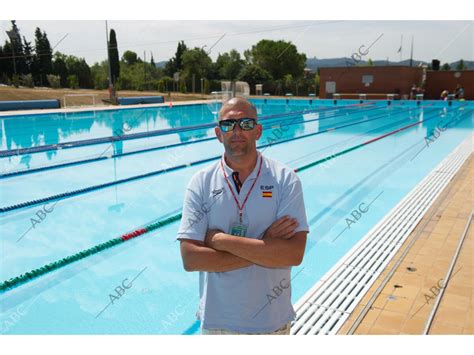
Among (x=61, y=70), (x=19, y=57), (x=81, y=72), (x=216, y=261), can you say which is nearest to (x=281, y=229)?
(x=216, y=261)

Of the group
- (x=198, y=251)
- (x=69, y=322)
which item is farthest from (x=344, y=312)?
(x=69, y=322)

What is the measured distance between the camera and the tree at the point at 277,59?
125ft

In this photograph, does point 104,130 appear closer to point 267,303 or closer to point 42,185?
point 42,185

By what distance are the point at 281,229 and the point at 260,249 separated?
0.36 feet

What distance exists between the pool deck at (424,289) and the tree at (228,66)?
29.8 metres

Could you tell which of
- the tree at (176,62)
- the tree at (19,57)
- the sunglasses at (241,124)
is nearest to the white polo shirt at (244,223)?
the sunglasses at (241,124)

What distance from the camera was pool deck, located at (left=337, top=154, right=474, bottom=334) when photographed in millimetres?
2621

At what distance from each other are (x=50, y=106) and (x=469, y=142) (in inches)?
611

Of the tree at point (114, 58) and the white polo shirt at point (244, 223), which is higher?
the tree at point (114, 58)

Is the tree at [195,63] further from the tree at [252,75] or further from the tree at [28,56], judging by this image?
the tree at [28,56]

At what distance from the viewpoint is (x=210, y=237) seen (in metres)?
1.64

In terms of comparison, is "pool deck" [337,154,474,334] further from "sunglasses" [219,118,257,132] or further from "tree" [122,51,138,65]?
"tree" [122,51,138,65]

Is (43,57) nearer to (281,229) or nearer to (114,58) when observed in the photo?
(114,58)

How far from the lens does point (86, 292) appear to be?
12.2 feet
